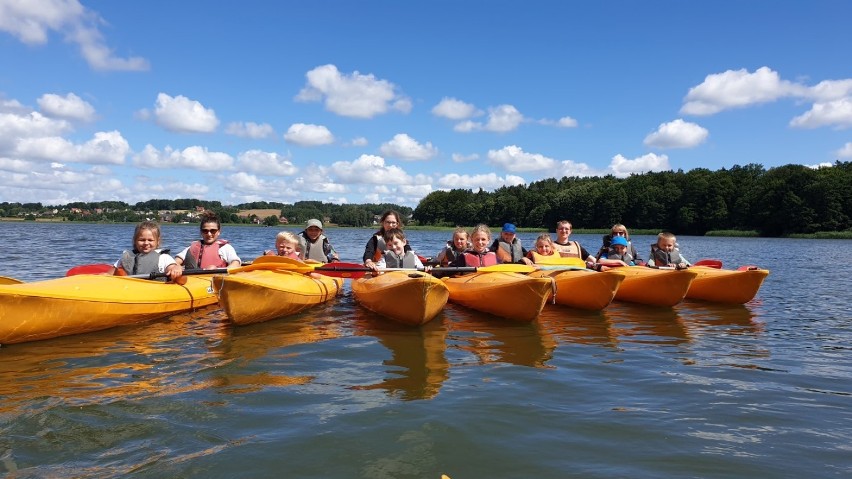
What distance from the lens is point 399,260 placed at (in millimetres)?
8711

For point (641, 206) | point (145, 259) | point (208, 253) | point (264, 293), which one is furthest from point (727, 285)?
point (641, 206)

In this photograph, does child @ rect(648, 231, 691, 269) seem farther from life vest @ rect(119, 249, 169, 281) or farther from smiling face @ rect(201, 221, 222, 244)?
life vest @ rect(119, 249, 169, 281)

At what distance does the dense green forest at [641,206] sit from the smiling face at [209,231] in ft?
139

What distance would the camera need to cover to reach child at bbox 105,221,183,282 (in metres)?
7.39

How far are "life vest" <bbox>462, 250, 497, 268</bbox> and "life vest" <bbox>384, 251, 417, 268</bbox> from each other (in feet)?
3.23

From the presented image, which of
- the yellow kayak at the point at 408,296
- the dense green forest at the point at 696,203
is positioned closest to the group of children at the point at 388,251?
the yellow kayak at the point at 408,296

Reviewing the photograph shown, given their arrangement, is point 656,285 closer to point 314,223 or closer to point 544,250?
point 544,250

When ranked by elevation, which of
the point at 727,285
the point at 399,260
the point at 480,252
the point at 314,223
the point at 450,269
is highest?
the point at 314,223

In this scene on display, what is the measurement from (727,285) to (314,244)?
732cm

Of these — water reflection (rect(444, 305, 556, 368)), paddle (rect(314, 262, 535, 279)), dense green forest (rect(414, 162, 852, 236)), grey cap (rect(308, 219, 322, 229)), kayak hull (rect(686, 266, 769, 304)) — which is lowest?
water reflection (rect(444, 305, 556, 368))

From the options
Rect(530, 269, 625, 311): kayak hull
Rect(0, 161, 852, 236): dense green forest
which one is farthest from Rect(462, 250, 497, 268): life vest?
Rect(0, 161, 852, 236): dense green forest

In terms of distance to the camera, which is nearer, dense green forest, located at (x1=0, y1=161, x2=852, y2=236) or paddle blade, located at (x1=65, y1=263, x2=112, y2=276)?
paddle blade, located at (x1=65, y1=263, x2=112, y2=276)

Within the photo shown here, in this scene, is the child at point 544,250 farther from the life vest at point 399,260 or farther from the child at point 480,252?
the life vest at point 399,260

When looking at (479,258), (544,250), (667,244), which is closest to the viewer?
(479,258)
